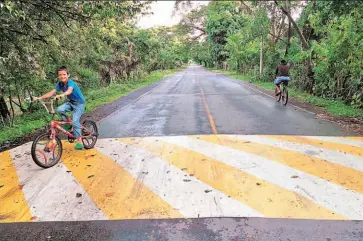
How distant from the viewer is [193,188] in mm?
4949

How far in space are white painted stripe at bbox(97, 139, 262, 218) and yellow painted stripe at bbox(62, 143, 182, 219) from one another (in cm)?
14

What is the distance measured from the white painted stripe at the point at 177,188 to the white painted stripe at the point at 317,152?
2.67m

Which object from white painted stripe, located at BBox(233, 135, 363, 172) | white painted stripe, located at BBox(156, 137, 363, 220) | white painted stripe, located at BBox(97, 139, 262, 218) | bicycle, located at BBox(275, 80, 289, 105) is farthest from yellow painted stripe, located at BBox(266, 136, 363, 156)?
bicycle, located at BBox(275, 80, 289, 105)

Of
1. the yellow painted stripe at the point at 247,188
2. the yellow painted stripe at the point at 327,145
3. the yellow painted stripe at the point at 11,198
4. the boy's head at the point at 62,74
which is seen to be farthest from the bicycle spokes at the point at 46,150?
the yellow painted stripe at the point at 327,145

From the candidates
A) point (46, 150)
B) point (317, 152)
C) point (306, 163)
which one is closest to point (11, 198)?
point (46, 150)

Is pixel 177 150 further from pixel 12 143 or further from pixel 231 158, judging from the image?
pixel 12 143

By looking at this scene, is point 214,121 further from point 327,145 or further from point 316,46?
point 316,46

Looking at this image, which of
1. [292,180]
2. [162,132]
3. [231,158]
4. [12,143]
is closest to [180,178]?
[231,158]

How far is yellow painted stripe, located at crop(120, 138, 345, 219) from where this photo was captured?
4.18 metres

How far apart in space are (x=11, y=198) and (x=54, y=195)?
63cm

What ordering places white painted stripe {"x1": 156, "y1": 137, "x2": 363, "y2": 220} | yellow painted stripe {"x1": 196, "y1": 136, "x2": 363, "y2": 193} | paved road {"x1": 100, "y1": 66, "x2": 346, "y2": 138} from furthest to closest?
1. paved road {"x1": 100, "y1": 66, "x2": 346, "y2": 138}
2. yellow painted stripe {"x1": 196, "y1": 136, "x2": 363, "y2": 193}
3. white painted stripe {"x1": 156, "y1": 137, "x2": 363, "y2": 220}

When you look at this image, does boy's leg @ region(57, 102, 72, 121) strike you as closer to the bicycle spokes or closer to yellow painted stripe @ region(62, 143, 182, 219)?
the bicycle spokes

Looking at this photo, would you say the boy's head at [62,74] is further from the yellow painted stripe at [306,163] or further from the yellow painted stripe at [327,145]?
the yellow painted stripe at [327,145]

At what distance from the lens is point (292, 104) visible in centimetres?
1428
